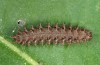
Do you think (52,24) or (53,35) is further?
(52,24)

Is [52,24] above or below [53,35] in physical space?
above

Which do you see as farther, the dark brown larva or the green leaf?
the green leaf

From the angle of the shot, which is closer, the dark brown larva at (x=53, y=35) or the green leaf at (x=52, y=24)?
the dark brown larva at (x=53, y=35)

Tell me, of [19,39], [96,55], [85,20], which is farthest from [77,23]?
[19,39]

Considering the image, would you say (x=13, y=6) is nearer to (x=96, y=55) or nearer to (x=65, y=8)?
(x=65, y=8)
